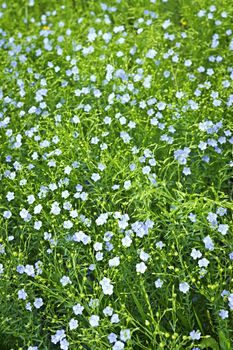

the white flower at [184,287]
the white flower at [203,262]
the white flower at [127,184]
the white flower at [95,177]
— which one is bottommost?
the white flower at [184,287]

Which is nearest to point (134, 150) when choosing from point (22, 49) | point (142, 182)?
point (142, 182)

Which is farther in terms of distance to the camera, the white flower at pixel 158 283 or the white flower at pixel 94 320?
the white flower at pixel 158 283

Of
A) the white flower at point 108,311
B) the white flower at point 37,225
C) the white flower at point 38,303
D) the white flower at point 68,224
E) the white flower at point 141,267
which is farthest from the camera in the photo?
the white flower at point 37,225

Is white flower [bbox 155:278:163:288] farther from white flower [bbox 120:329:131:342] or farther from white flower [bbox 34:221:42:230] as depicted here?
white flower [bbox 34:221:42:230]

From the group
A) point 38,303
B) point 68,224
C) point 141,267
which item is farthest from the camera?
point 68,224

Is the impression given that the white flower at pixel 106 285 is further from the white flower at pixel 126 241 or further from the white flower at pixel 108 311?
the white flower at pixel 126 241

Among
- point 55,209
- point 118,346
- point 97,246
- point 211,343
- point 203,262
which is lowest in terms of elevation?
point 211,343

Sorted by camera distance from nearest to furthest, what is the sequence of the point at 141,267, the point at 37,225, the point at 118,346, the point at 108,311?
the point at 118,346, the point at 108,311, the point at 141,267, the point at 37,225

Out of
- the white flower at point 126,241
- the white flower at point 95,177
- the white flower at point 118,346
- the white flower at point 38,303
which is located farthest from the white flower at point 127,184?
the white flower at point 118,346

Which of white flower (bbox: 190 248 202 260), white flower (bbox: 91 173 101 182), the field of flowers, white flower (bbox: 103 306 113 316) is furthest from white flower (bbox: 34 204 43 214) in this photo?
white flower (bbox: 190 248 202 260)

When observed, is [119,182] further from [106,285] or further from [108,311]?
[108,311]

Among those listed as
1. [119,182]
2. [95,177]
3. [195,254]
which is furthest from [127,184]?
[195,254]
